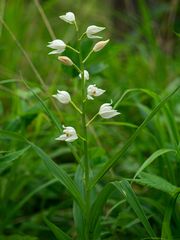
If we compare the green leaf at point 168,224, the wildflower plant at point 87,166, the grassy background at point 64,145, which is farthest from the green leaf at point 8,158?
the green leaf at point 168,224

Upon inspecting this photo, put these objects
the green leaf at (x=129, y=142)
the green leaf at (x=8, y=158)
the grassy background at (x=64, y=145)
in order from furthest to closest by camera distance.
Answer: the grassy background at (x=64, y=145) < the green leaf at (x=8, y=158) < the green leaf at (x=129, y=142)

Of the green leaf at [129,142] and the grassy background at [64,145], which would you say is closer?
the green leaf at [129,142]

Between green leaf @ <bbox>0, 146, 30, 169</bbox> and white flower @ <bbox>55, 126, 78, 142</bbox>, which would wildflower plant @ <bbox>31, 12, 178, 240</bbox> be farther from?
green leaf @ <bbox>0, 146, 30, 169</bbox>

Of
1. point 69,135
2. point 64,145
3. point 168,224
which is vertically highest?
point 69,135

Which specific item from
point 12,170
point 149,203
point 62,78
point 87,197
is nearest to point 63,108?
point 62,78

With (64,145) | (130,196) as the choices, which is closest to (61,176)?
(130,196)

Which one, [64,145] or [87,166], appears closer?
[87,166]

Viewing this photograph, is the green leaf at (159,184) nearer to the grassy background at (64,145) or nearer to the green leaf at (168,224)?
the green leaf at (168,224)

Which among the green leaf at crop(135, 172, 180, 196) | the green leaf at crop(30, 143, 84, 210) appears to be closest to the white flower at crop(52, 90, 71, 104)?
the green leaf at crop(30, 143, 84, 210)

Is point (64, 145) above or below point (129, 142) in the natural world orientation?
below

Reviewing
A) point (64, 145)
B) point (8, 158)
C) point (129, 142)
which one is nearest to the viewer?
point (129, 142)

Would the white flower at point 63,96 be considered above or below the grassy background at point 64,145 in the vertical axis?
above

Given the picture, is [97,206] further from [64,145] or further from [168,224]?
[64,145]
